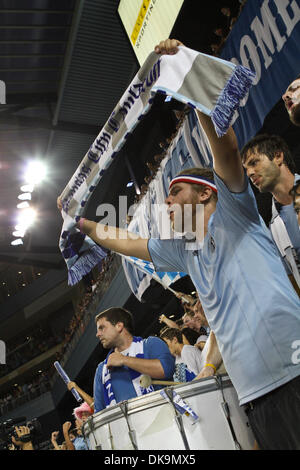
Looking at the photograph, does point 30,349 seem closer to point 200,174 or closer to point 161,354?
point 161,354

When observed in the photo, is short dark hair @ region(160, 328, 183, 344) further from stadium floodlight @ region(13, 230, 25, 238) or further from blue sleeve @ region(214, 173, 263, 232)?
stadium floodlight @ region(13, 230, 25, 238)

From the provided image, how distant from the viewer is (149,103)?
2629 mm

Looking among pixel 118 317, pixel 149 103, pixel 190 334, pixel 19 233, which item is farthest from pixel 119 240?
pixel 19 233

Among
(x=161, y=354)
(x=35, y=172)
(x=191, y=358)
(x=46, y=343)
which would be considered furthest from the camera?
(x=46, y=343)

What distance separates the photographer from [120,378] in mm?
3264

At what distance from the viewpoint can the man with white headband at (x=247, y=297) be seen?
1879 mm

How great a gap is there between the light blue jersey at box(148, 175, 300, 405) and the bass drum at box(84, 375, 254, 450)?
382 millimetres

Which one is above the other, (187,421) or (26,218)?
(26,218)

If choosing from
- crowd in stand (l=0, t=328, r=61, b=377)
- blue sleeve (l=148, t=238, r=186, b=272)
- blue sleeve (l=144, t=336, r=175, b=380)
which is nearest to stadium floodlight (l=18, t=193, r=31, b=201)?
blue sleeve (l=144, t=336, r=175, b=380)

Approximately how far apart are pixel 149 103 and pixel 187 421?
1.73 metres

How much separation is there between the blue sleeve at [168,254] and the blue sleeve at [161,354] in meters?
0.80

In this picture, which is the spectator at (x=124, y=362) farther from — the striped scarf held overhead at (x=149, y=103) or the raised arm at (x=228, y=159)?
the raised arm at (x=228, y=159)

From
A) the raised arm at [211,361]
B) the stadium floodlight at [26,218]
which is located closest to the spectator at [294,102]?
the raised arm at [211,361]

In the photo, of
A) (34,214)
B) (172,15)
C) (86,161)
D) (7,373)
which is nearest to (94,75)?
(172,15)
